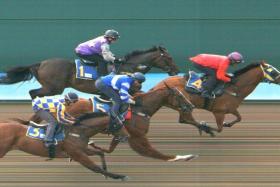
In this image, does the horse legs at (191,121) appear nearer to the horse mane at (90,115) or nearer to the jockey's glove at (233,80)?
the jockey's glove at (233,80)

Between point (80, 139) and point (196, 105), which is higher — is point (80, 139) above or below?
above

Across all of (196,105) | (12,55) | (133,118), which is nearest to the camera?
(133,118)

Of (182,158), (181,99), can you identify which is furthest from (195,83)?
(182,158)

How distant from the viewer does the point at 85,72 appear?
1206cm

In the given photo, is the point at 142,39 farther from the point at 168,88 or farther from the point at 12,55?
the point at 168,88

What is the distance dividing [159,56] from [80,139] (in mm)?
4342

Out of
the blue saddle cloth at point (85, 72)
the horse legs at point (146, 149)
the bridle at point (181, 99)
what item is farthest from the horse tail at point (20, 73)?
the horse legs at point (146, 149)

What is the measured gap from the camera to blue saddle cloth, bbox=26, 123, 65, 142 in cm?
825

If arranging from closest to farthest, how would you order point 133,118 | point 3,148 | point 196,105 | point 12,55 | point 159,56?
point 3,148 → point 133,118 → point 196,105 → point 159,56 → point 12,55

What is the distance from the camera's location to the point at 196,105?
37.4 feet

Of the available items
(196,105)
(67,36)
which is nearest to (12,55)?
(67,36)

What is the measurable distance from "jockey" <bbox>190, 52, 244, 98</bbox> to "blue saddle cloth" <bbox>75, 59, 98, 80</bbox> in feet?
5.99

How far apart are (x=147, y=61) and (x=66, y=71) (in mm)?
1437

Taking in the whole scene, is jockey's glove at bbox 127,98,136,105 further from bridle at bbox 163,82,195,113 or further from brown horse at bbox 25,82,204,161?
bridle at bbox 163,82,195,113
